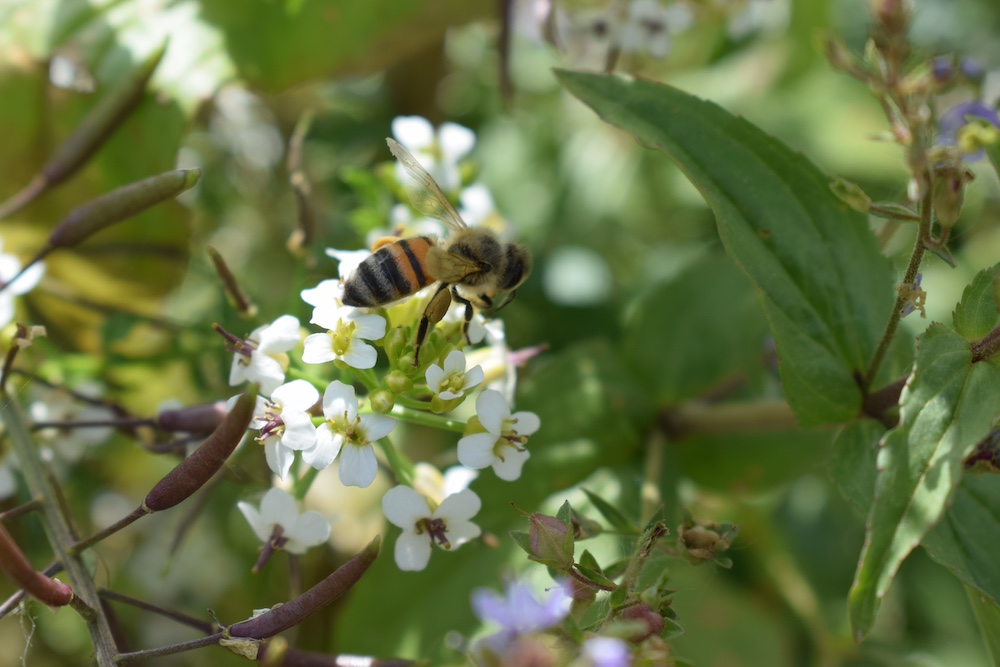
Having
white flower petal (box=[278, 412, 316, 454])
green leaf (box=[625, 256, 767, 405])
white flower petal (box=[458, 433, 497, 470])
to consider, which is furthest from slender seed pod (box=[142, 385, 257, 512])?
green leaf (box=[625, 256, 767, 405])

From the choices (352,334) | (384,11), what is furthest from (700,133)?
(384,11)

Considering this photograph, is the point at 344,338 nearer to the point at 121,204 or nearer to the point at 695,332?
the point at 121,204

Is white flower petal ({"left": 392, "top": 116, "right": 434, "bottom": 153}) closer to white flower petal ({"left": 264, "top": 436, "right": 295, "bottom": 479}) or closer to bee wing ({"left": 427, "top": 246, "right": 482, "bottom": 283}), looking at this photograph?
bee wing ({"left": 427, "top": 246, "right": 482, "bottom": 283})

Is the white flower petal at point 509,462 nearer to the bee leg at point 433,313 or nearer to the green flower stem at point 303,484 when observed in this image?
the bee leg at point 433,313

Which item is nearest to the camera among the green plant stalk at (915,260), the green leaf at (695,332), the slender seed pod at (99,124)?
the green plant stalk at (915,260)

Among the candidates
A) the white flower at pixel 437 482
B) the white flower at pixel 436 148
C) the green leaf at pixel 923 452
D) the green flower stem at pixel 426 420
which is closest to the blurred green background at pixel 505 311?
the white flower at pixel 436 148

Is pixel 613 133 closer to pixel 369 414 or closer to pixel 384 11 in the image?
pixel 384 11
